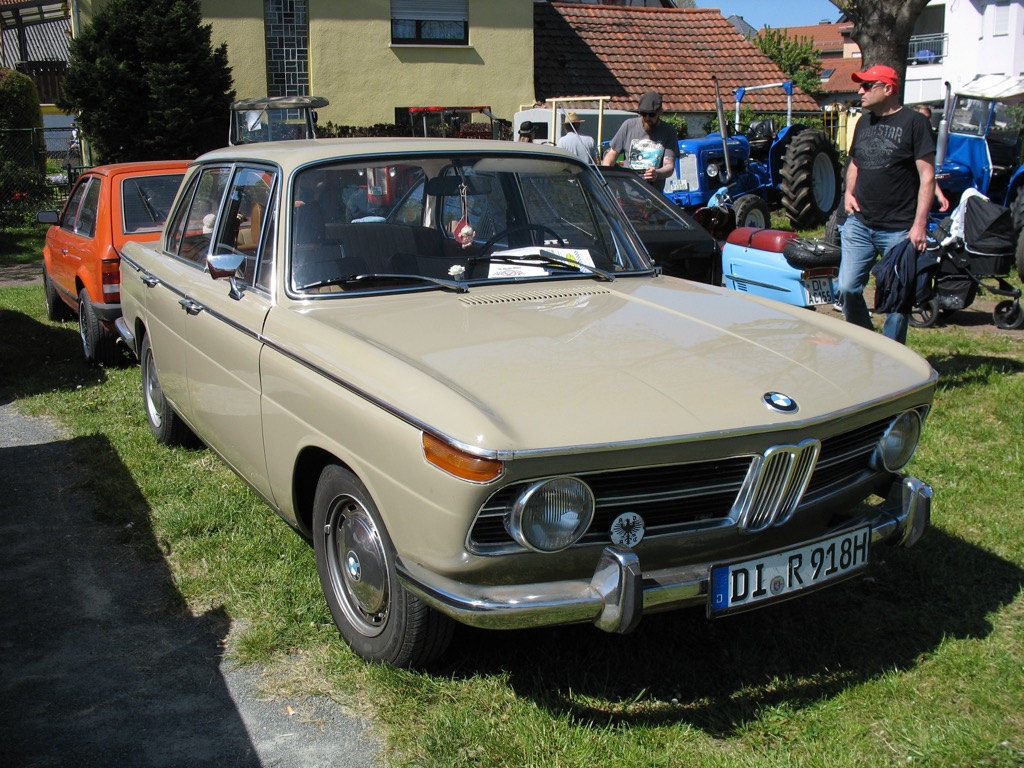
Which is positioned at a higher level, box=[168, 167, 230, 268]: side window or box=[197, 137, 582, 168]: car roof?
box=[197, 137, 582, 168]: car roof

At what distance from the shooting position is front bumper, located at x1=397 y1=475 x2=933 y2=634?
109 inches

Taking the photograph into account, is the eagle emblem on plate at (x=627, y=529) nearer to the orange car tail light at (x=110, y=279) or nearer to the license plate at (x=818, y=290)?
the license plate at (x=818, y=290)

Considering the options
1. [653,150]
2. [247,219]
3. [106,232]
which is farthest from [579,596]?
[653,150]

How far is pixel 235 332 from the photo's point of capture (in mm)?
4074

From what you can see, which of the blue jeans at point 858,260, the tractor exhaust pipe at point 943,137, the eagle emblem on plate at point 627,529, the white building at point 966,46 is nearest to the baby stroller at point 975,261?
the blue jeans at point 858,260

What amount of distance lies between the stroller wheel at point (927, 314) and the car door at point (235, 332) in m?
6.35

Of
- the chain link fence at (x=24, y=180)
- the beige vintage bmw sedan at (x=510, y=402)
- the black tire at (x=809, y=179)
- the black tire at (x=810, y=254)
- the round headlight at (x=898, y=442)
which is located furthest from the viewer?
the chain link fence at (x=24, y=180)

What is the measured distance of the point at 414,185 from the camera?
431 centimetres

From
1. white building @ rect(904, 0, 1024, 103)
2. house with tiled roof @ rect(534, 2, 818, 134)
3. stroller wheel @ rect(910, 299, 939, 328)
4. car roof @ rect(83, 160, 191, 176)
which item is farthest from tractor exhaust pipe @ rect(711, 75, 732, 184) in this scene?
white building @ rect(904, 0, 1024, 103)

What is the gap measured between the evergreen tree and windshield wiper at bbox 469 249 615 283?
1459cm

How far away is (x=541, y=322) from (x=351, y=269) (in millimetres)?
826

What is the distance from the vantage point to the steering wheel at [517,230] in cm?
434

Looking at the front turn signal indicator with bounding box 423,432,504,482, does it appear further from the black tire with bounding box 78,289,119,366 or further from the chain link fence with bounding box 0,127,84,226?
the chain link fence with bounding box 0,127,84,226

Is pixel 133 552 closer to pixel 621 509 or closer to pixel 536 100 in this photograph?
pixel 621 509
